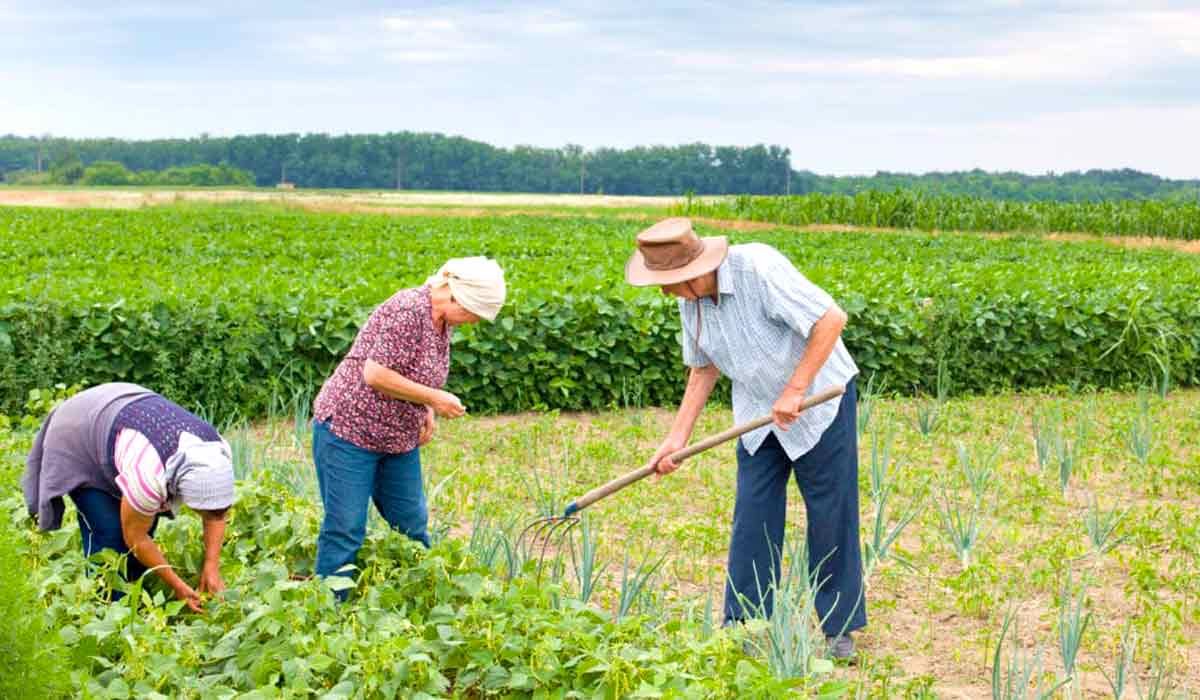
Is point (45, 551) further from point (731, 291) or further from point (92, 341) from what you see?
point (92, 341)

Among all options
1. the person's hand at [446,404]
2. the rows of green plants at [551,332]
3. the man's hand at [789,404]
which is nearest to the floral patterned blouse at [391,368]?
the person's hand at [446,404]

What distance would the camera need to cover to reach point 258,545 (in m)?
4.77

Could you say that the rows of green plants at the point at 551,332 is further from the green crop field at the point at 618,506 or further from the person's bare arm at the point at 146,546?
the person's bare arm at the point at 146,546

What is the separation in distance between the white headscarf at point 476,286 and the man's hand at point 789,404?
101 centimetres

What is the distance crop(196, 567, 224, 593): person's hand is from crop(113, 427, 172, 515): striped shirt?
0.97ft

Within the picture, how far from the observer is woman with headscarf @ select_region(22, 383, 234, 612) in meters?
3.75

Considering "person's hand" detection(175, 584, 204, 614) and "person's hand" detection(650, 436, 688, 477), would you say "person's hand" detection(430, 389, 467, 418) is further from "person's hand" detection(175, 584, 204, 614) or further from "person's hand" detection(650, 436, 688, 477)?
"person's hand" detection(175, 584, 204, 614)

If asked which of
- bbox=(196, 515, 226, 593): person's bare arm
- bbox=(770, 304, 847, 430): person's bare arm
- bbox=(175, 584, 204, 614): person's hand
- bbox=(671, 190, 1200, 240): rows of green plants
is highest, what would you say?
bbox=(671, 190, 1200, 240): rows of green plants

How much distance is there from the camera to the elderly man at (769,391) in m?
4.23

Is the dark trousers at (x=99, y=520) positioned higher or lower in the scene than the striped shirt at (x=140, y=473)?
lower

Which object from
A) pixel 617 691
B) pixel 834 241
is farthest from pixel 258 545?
pixel 834 241

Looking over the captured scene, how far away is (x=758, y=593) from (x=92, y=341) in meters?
6.19

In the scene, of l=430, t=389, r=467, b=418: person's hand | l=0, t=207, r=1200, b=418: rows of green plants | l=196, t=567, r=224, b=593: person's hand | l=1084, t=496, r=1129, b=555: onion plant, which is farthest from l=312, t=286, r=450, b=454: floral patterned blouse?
l=0, t=207, r=1200, b=418: rows of green plants

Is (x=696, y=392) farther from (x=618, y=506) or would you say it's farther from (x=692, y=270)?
(x=618, y=506)
